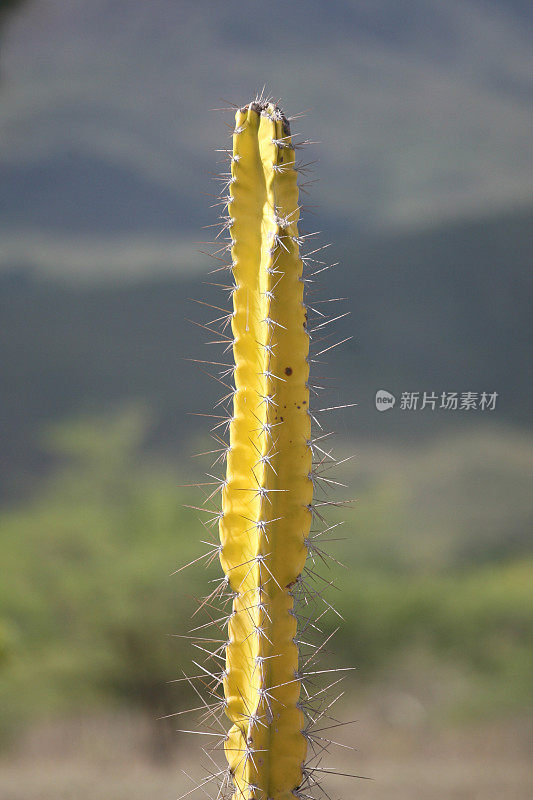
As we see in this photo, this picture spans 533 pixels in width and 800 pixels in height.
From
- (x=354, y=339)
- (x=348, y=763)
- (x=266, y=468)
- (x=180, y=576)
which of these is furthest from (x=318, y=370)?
(x=266, y=468)

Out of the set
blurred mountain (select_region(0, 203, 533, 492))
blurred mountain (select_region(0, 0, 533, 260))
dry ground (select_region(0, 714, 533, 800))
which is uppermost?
blurred mountain (select_region(0, 0, 533, 260))

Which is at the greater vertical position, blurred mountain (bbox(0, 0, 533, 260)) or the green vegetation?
blurred mountain (bbox(0, 0, 533, 260))

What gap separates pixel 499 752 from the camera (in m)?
2.74

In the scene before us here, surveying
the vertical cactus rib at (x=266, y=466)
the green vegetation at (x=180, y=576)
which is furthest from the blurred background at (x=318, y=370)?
the vertical cactus rib at (x=266, y=466)

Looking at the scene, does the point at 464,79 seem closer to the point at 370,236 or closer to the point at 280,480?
the point at 370,236

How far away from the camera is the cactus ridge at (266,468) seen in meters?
1.05

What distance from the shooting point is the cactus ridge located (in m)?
1.05

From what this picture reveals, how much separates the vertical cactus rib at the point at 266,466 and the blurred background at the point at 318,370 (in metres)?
1.75

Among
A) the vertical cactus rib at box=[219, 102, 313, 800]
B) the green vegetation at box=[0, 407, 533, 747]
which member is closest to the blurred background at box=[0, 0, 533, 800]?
the green vegetation at box=[0, 407, 533, 747]

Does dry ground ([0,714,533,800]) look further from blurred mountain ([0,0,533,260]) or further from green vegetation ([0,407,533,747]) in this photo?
blurred mountain ([0,0,533,260])

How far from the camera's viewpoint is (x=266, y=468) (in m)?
1.04

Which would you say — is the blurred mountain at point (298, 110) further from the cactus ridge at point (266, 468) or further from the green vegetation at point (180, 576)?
the cactus ridge at point (266, 468)

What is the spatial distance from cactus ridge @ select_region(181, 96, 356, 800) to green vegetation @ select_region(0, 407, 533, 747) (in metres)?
1.76

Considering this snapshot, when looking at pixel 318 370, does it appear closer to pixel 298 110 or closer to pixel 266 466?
pixel 298 110
